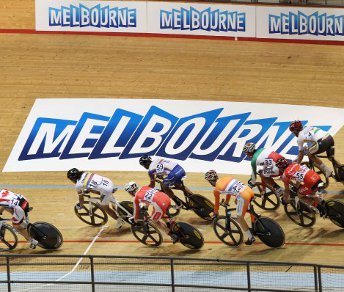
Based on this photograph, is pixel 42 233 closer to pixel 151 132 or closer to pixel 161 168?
pixel 161 168

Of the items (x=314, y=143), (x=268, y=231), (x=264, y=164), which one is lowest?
(x=268, y=231)

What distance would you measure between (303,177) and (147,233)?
2.66 m

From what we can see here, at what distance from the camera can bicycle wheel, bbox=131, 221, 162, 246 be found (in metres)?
14.7

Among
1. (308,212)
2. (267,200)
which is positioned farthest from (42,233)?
(308,212)

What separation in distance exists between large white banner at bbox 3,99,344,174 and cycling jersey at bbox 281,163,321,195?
9.43 feet

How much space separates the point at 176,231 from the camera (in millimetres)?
14586

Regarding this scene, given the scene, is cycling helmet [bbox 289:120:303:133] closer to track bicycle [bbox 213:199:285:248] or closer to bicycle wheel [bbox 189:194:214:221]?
bicycle wheel [bbox 189:194:214:221]

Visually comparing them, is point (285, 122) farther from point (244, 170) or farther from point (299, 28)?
point (299, 28)

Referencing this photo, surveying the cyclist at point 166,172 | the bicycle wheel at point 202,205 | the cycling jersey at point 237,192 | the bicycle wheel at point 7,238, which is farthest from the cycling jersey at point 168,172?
the bicycle wheel at point 7,238

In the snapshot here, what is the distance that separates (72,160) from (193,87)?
11.8ft

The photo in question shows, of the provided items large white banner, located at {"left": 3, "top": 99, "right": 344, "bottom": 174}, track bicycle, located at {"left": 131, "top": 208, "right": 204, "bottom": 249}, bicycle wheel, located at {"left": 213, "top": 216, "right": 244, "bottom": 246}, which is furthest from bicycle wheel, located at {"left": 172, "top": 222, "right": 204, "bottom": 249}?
large white banner, located at {"left": 3, "top": 99, "right": 344, "bottom": 174}

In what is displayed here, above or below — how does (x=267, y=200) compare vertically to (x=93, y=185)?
below

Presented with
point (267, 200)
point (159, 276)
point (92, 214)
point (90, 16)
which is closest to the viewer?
point (159, 276)

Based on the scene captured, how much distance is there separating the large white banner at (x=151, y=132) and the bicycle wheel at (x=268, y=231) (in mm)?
3012
